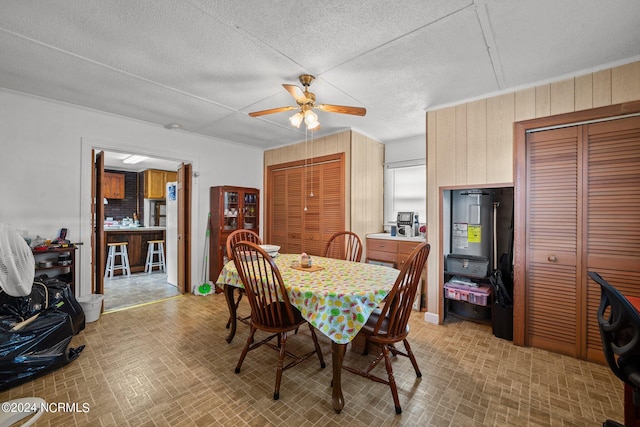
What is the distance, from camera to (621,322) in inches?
48.9

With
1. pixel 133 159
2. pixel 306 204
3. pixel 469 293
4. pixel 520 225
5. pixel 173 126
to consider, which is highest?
pixel 173 126

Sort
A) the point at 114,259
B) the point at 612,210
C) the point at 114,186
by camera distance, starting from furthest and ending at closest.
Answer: the point at 114,186, the point at 114,259, the point at 612,210

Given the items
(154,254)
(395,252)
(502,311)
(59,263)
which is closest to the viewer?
(502,311)

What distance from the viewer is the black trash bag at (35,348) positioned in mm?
1893

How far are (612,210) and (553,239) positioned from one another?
1.49 feet

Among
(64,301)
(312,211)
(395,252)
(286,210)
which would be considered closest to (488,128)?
(395,252)

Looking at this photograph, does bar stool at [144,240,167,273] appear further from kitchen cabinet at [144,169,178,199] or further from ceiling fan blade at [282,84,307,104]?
ceiling fan blade at [282,84,307,104]

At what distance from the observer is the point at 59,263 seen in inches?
112

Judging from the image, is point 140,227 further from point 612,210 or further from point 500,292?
point 612,210

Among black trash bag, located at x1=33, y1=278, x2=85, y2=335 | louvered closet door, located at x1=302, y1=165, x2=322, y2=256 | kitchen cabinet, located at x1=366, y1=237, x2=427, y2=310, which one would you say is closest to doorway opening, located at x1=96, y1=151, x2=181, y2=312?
black trash bag, located at x1=33, y1=278, x2=85, y2=335

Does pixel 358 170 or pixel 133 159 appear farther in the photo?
pixel 133 159

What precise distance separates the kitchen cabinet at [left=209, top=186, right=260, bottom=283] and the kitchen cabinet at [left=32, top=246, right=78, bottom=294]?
167 cm

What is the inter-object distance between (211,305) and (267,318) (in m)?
2.09

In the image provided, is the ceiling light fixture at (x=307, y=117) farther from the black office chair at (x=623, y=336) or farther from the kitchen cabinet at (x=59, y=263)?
the kitchen cabinet at (x=59, y=263)
